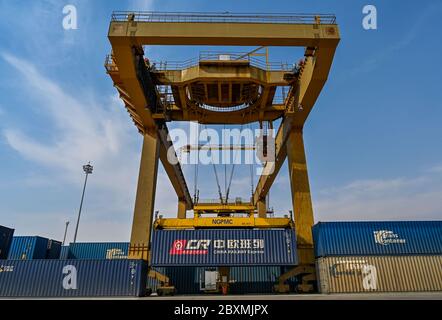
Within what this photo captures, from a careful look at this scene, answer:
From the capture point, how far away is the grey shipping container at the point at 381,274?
48.5 feet

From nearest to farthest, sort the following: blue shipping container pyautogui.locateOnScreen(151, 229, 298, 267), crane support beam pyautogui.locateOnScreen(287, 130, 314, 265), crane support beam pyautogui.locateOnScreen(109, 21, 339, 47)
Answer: crane support beam pyautogui.locateOnScreen(109, 21, 339, 47) < blue shipping container pyautogui.locateOnScreen(151, 229, 298, 267) < crane support beam pyautogui.locateOnScreen(287, 130, 314, 265)

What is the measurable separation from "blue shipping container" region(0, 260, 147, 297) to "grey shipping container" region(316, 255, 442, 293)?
11382 millimetres

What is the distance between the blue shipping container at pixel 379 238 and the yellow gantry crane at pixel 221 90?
1.68 metres

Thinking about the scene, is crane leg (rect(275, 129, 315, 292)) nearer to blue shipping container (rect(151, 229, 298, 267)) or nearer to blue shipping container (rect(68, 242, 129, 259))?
→ blue shipping container (rect(151, 229, 298, 267))

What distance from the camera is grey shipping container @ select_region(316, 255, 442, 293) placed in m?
14.8

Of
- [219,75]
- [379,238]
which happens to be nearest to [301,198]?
[379,238]

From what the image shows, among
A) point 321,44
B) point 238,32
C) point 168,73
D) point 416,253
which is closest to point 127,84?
point 168,73

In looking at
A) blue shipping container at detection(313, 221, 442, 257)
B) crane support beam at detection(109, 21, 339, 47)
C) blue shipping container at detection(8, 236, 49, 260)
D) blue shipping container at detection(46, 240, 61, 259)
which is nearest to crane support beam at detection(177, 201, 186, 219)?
blue shipping container at detection(46, 240, 61, 259)

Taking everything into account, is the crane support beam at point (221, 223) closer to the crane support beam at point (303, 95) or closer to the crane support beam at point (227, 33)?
the crane support beam at point (303, 95)

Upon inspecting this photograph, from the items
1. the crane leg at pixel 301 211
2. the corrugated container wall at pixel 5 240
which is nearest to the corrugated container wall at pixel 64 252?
the corrugated container wall at pixel 5 240

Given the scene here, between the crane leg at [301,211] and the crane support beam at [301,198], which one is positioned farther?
the crane support beam at [301,198]

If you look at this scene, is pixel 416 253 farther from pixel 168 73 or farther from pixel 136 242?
pixel 168 73

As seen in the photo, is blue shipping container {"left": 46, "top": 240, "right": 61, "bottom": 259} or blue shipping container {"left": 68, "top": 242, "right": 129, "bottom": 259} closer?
blue shipping container {"left": 68, "top": 242, "right": 129, "bottom": 259}
